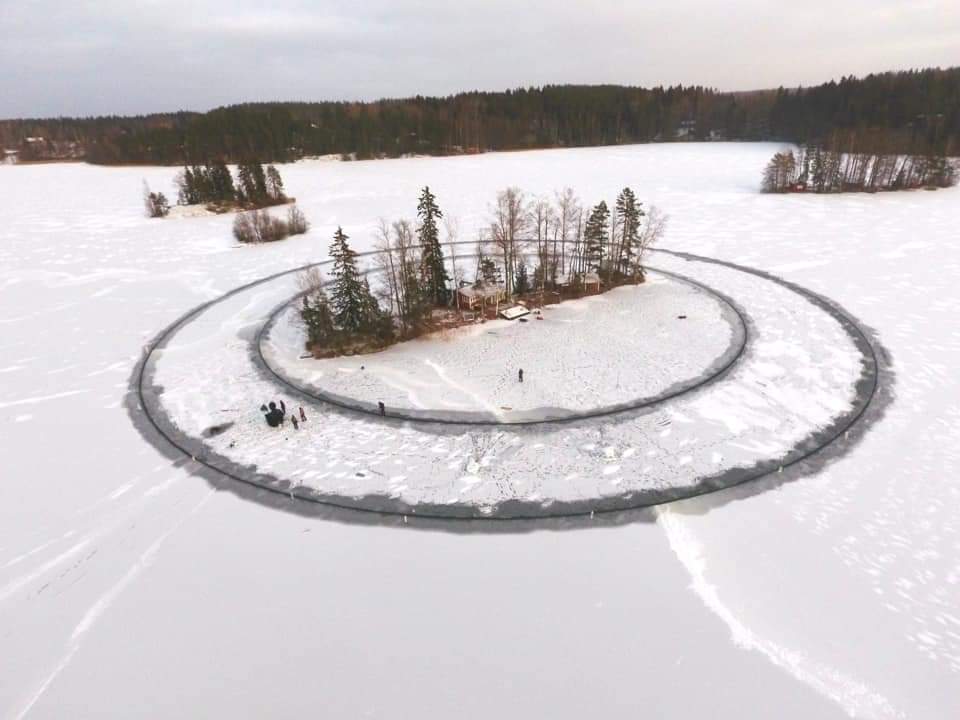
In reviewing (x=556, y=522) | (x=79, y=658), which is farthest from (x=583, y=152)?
(x=79, y=658)

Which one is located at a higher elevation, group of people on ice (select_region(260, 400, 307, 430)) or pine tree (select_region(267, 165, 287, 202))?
pine tree (select_region(267, 165, 287, 202))

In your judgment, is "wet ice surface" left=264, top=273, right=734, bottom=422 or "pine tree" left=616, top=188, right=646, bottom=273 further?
"pine tree" left=616, top=188, right=646, bottom=273

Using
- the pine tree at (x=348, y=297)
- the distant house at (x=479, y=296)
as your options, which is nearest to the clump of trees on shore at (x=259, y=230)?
the pine tree at (x=348, y=297)

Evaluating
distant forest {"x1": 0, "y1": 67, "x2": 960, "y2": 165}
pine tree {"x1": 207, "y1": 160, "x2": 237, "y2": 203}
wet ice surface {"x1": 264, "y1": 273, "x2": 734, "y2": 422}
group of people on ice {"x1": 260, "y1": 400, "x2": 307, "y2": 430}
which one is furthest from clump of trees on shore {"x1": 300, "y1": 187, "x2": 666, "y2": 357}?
distant forest {"x1": 0, "y1": 67, "x2": 960, "y2": 165}

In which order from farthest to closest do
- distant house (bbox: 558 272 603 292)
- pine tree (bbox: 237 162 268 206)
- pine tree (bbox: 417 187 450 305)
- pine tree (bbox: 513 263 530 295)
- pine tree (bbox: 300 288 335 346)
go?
1. pine tree (bbox: 237 162 268 206)
2. pine tree (bbox: 513 263 530 295)
3. distant house (bbox: 558 272 603 292)
4. pine tree (bbox: 417 187 450 305)
5. pine tree (bbox: 300 288 335 346)

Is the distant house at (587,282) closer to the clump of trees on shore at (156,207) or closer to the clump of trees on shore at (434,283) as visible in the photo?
the clump of trees on shore at (434,283)

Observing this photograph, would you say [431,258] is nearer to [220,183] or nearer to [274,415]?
[274,415]

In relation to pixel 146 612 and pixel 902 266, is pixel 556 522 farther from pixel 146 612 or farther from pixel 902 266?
pixel 902 266

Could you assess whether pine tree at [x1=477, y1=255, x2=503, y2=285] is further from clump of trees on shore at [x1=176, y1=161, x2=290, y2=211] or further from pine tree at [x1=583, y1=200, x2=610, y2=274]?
clump of trees on shore at [x1=176, y1=161, x2=290, y2=211]

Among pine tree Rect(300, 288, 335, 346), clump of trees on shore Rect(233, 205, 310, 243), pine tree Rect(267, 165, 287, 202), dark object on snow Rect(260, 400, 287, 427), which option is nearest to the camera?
dark object on snow Rect(260, 400, 287, 427)
